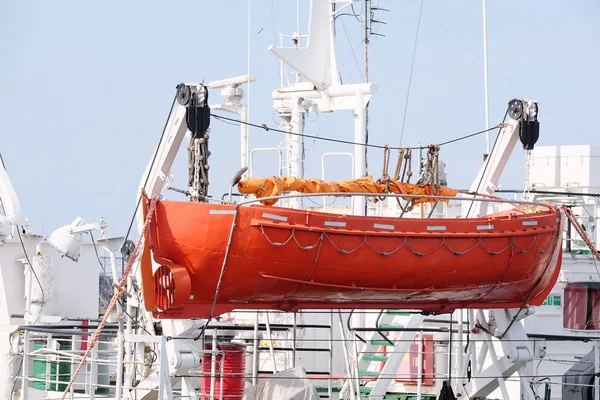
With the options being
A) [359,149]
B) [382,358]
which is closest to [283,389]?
[382,358]

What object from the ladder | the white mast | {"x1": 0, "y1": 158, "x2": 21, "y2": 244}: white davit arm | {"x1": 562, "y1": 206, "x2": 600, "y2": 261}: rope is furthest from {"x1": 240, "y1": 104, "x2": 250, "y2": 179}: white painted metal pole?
{"x1": 562, "y1": 206, "x2": 600, "y2": 261}: rope

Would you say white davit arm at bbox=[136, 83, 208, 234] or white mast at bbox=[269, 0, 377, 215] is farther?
white mast at bbox=[269, 0, 377, 215]

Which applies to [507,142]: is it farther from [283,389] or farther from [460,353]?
[283,389]

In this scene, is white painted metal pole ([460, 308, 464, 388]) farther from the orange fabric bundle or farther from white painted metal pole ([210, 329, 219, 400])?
white painted metal pole ([210, 329, 219, 400])

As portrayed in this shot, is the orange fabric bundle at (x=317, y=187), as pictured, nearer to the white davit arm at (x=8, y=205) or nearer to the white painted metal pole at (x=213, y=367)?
the white painted metal pole at (x=213, y=367)

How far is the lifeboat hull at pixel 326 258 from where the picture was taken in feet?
29.7

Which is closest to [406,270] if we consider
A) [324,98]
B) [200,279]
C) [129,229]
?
[200,279]

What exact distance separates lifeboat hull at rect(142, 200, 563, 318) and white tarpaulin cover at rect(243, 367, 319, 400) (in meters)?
0.70

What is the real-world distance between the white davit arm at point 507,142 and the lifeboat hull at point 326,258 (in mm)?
1014

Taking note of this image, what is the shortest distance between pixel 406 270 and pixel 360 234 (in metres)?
0.61

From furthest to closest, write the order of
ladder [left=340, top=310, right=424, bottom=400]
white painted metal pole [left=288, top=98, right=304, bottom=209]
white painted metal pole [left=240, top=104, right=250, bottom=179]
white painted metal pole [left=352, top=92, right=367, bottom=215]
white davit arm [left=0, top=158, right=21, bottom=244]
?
white painted metal pole [left=240, top=104, right=250, bottom=179]
white painted metal pole [left=288, top=98, right=304, bottom=209]
white painted metal pole [left=352, top=92, right=367, bottom=215]
white davit arm [left=0, top=158, right=21, bottom=244]
ladder [left=340, top=310, right=424, bottom=400]

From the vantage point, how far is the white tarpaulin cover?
9836mm

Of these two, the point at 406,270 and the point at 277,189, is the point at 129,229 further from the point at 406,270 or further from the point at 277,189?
the point at 406,270

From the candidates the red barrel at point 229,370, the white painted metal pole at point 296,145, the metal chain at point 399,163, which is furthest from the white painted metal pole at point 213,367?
the white painted metal pole at point 296,145
